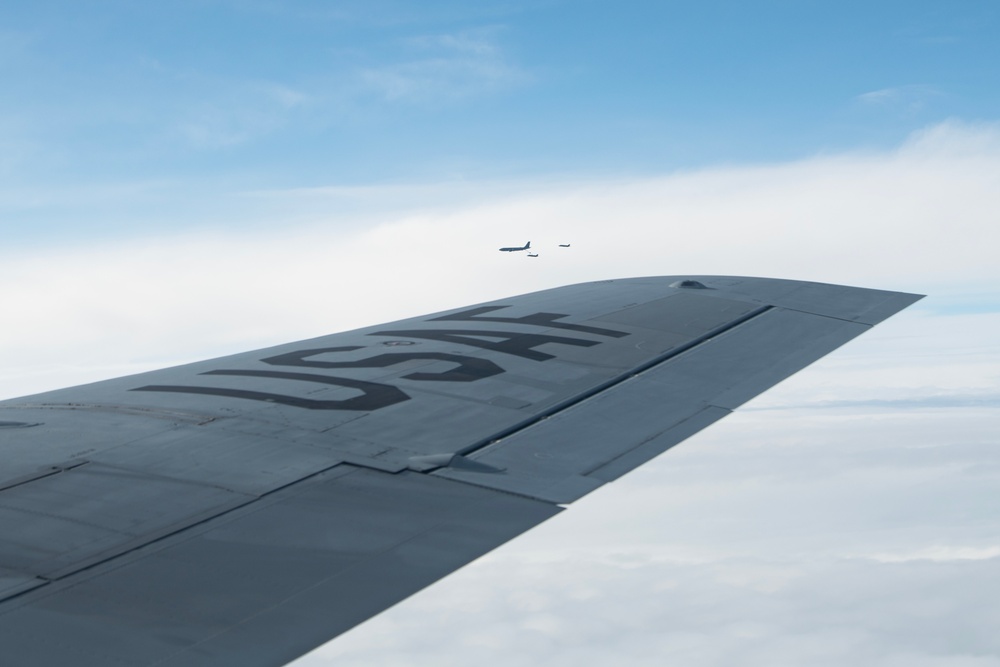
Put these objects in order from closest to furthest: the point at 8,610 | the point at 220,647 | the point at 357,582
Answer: the point at 220,647
the point at 8,610
the point at 357,582

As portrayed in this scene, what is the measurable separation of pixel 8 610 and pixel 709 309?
14477mm

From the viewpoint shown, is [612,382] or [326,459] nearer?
[326,459]

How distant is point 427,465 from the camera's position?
995 cm

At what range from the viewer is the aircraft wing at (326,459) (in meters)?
6.66

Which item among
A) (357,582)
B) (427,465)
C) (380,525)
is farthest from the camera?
(427,465)

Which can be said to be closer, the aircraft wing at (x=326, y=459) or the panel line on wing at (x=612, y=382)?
the aircraft wing at (x=326, y=459)

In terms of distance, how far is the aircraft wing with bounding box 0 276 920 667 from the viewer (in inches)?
262

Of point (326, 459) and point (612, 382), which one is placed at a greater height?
point (612, 382)

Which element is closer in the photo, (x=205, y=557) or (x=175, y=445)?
(x=205, y=557)

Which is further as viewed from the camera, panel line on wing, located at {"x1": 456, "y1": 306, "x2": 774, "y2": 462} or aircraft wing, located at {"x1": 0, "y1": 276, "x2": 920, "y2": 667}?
panel line on wing, located at {"x1": 456, "y1": 306, "x2": 774, "y2": 462}

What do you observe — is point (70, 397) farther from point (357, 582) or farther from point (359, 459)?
point (357, 582)

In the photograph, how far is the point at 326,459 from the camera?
33.2ft

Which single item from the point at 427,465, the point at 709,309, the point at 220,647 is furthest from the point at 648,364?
the point at 220,647

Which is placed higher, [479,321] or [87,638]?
[479,321]
